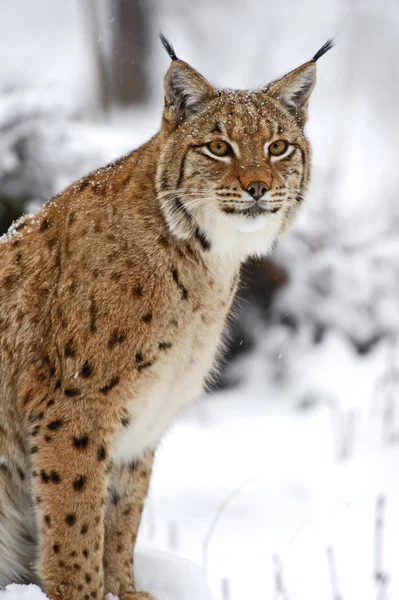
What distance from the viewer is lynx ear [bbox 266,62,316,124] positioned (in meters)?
3.89

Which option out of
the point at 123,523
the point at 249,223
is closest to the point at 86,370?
the point at 249,223

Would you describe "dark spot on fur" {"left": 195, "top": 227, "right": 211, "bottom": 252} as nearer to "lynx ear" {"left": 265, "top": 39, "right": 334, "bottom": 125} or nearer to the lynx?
the lynx

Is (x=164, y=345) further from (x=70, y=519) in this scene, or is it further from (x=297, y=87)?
(x=297, y=87)

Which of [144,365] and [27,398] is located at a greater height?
[144,365]

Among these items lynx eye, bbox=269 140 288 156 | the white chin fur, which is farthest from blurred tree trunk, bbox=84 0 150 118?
the white chin fur

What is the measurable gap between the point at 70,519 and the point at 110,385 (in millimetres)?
590

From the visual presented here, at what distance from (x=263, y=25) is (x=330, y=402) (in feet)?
35.4

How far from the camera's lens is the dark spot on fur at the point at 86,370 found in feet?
11.6

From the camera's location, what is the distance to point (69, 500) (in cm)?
358

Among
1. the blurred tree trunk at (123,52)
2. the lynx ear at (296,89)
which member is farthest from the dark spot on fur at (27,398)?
the blurred tree trunk at (123,52)

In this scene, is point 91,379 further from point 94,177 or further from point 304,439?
point 304,439

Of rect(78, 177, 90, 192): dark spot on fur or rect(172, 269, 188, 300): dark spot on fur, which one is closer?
rect(172, 269, 188, 300): dark spot on fur

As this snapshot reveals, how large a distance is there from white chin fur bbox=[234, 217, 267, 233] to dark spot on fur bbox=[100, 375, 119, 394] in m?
0.80

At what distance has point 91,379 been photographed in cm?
354
